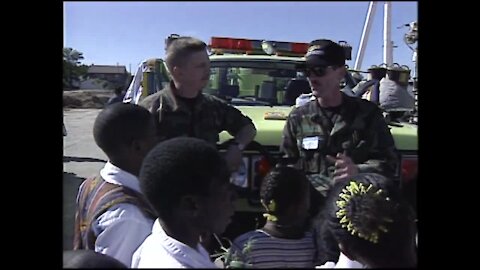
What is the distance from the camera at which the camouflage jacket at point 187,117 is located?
168 centimetres

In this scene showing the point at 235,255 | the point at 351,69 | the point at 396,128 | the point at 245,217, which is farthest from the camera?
the point at 351,69

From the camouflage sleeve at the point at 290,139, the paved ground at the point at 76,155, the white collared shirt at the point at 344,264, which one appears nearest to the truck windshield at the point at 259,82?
the camouflage sleeve at the point at 290,139

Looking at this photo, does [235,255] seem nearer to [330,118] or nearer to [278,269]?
[278,269]

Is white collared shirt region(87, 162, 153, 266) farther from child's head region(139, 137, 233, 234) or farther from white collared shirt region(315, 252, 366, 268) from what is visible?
white collared shirt region(315, 252, 366, 268)

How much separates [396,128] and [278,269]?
88 centimetres

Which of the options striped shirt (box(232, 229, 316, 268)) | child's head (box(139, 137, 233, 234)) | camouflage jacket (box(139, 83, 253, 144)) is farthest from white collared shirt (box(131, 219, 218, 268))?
camouflage jacket (box(139, 83, 253, 144))

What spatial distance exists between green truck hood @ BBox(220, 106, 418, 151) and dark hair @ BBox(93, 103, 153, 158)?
428mm

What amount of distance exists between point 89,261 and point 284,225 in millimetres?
625

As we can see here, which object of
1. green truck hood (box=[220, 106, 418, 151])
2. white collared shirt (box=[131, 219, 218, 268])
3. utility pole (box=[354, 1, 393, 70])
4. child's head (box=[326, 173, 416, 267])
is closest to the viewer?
white collared shirt (box=[131, 219, 218, 268])

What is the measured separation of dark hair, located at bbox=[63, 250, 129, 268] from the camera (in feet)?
4.36

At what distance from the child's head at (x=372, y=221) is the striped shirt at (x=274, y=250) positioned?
0.10m

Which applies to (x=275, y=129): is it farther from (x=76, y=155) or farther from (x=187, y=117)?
(x=76, y=155)
